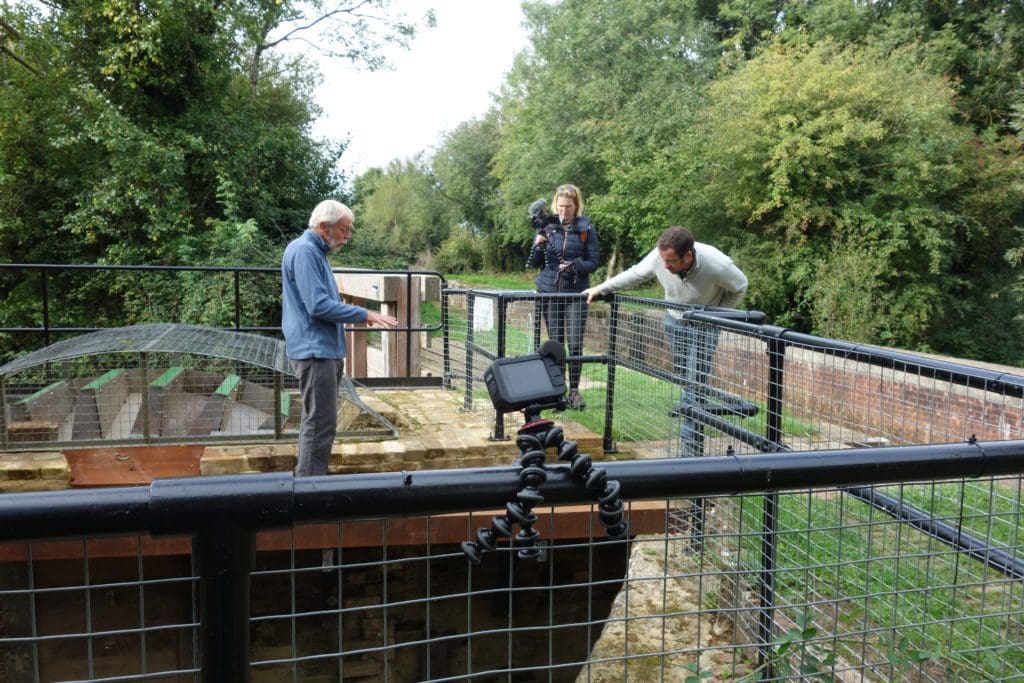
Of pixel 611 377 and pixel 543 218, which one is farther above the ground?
pixel 543 218

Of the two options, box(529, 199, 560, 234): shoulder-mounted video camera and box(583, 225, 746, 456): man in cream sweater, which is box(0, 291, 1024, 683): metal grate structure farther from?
box(529, 199, 560, 234): shoulder-mounted video camera

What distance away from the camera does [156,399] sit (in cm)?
623

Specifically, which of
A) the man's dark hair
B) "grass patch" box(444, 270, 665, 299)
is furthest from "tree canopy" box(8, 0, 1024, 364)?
the man's dark hair

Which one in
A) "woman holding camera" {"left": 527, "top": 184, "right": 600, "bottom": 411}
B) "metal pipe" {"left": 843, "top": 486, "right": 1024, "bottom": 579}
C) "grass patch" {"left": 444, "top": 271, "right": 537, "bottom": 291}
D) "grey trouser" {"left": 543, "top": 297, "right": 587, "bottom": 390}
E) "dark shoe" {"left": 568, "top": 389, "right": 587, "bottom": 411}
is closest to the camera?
"metal pipe" {"left": 843, "top": 486, "right": 1024, "bottom": 579}

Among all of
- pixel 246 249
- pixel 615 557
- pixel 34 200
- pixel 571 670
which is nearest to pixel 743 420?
pixel 615 557

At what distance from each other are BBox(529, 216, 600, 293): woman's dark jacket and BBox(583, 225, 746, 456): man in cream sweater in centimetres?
88

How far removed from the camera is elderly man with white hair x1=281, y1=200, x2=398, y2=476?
4.55 meters

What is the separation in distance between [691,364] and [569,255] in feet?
7.02

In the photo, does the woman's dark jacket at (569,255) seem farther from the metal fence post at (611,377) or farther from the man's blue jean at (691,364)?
the man's blue jean at (691,364)

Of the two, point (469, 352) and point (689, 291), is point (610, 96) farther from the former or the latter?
point (689, 291)

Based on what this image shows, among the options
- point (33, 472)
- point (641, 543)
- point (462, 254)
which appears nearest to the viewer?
point (641, 543)

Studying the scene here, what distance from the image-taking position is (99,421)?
615 cm

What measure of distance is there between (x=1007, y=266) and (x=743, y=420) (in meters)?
19.0

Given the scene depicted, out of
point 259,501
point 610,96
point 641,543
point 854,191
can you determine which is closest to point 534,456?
point 259,501
